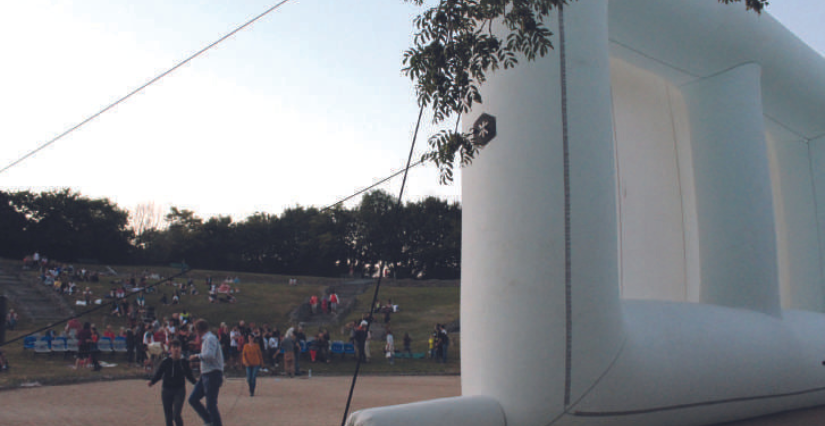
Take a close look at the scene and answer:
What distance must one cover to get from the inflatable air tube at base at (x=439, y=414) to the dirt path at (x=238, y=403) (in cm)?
334

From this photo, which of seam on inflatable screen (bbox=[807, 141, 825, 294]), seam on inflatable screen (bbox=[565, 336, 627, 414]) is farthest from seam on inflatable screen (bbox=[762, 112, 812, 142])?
seam on inflatable screen (bbox=[565, 336, 627, 414])

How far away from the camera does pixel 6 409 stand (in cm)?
926

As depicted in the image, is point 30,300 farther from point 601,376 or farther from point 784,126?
point 784,126

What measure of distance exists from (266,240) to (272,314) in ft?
61.5

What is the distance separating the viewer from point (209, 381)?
269 inches

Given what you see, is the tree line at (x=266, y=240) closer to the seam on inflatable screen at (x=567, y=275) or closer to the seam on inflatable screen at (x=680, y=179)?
the seam on inflatable screen at (x=680, y=179)

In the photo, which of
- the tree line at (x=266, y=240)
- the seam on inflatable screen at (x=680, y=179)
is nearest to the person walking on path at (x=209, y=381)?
the seam on inflatable screen at (x=680, y=179)

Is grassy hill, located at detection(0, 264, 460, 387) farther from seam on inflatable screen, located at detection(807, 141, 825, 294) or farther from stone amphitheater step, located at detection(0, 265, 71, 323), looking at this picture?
seam on inflatable screen, located at detection(807, 141, 825, 294)

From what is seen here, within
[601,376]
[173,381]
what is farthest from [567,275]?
[173,381]

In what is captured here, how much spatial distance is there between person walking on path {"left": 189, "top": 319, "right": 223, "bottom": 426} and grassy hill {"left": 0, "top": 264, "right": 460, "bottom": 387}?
7.79 meters

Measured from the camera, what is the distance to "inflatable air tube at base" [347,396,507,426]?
460 centimetres

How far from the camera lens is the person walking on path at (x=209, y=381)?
6.73 metres

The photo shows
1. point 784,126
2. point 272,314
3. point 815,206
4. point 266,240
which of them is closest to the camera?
point 784,126

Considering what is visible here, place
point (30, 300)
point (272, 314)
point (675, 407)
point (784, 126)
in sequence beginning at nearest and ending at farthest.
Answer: point (675, 407), point (784, 126), point (30, 300), point (272, 314)
